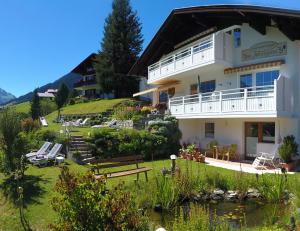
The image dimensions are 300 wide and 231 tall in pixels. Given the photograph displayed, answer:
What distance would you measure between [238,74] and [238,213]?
1288 cm

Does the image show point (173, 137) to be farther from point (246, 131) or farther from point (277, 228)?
point (277, 228)

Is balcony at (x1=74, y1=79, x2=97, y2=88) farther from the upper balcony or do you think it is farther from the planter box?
the planter box

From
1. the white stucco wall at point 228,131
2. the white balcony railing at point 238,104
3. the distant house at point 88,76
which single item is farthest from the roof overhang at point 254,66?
the distant house at point 88,76

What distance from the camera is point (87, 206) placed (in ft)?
18.1

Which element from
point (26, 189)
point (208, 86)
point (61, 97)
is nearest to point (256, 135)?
point (208, 86)

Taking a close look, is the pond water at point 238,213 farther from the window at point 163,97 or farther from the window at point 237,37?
the window at point 163,97

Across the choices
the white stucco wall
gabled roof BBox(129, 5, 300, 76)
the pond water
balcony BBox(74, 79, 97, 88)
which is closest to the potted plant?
the white stucco wall

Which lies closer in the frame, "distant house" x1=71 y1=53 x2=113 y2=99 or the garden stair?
the garden stair

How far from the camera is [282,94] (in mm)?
17625

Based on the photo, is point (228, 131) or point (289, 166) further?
point (228, 131)

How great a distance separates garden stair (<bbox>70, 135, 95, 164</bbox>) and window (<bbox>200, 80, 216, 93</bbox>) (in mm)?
10230

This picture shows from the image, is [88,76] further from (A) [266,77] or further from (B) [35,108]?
(A) [266,77]

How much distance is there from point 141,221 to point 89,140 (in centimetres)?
1335

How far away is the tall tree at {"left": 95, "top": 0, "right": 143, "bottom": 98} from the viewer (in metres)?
48.6
